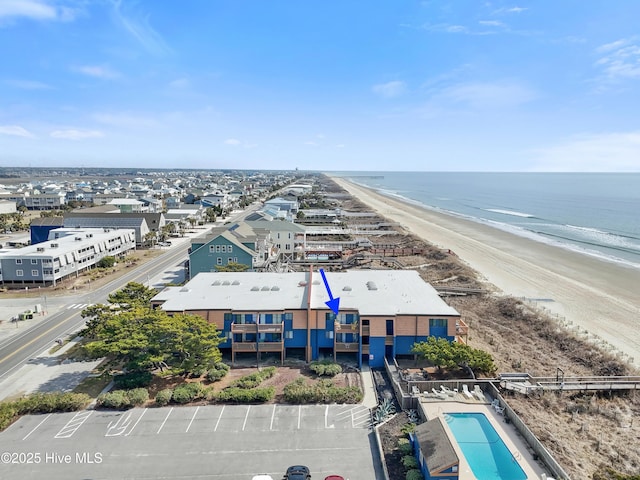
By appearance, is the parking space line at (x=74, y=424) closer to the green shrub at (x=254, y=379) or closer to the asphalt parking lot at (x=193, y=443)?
the asphalt parking lot at (x=193, y=443)

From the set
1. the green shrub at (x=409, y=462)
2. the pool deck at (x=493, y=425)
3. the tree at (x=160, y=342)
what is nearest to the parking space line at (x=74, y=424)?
the tree at (x=160, y=342)

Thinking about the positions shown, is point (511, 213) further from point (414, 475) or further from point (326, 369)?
point (414, 475)

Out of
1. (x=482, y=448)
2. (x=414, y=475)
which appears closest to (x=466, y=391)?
(x=482, y=448)

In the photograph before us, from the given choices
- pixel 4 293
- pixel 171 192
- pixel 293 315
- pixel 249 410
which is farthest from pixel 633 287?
pixel 171 192

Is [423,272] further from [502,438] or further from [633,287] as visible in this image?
[502,438]

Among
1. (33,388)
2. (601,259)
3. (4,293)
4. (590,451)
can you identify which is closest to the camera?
(590,451)

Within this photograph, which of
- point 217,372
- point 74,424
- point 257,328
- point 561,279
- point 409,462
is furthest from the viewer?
point 561,279
